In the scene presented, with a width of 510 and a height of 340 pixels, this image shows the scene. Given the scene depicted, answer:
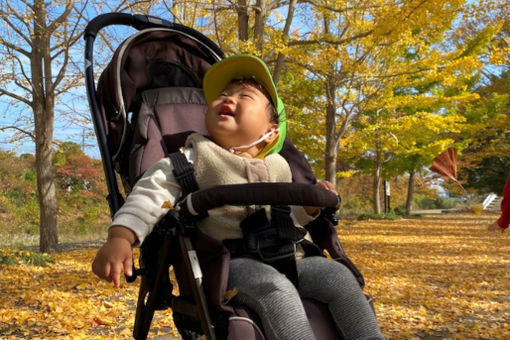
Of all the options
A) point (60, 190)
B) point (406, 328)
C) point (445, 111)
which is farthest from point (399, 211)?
point (406, 328)

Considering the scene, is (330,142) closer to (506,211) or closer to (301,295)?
(506,211)

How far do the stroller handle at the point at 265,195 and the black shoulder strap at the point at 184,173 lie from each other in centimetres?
40

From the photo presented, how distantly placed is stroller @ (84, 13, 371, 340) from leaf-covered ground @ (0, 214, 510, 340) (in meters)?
1.83

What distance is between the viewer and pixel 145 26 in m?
3.03

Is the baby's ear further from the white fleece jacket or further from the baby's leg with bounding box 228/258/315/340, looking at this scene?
the baby's leg with bounding box 228/258/315/340

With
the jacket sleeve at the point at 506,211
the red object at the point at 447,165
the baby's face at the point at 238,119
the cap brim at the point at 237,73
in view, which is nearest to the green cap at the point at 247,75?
the cap brim at the point at 237,73

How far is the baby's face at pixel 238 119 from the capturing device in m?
2.09

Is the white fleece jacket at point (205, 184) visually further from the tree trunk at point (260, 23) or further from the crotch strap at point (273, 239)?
the tree trunk at point (260, 23)

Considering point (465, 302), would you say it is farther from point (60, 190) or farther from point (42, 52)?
point (60, 190)

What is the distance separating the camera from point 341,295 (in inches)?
67.7

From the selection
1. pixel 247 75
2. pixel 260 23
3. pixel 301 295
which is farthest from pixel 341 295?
pixel 260 23

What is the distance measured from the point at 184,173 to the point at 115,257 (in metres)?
0.48

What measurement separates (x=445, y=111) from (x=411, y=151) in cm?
398

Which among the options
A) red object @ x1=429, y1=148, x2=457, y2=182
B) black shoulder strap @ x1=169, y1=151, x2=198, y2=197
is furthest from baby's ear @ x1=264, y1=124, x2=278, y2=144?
red object @ x1=429, y1=148, x2=457, y2=182
